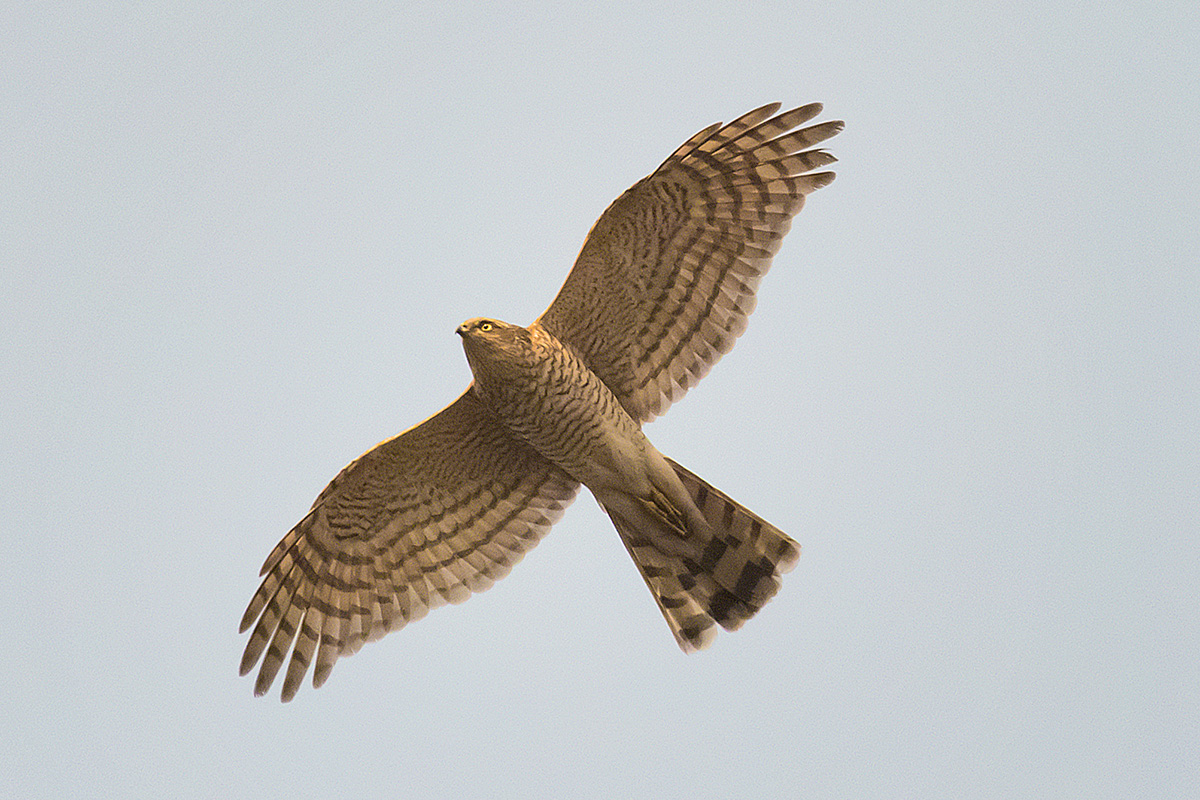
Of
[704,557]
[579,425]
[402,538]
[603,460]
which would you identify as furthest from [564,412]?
[402,538]

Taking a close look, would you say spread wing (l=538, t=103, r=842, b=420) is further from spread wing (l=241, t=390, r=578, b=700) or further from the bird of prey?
spread wing (l=241, t=390, r=578, b=700)

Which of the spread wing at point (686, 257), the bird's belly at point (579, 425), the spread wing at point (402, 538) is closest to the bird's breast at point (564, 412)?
the bird's belly at point (579, 425)

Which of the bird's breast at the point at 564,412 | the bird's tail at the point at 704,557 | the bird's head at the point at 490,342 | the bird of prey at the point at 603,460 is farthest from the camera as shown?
the bird's tail at the point at 704,557

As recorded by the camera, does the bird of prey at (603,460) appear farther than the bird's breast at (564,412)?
Yes

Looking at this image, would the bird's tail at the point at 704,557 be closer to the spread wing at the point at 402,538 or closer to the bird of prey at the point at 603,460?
the bird of prey at the point at 603,460

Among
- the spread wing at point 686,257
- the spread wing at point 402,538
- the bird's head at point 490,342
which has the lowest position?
the spread wing at point 402,538

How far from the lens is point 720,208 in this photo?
339 inches

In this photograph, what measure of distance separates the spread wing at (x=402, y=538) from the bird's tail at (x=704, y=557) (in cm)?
74

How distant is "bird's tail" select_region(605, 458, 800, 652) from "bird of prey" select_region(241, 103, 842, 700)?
0.01m

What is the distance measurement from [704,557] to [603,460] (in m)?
1.11

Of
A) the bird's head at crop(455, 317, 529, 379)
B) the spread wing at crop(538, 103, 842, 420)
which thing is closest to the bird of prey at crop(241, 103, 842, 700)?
the spread wing at crop(538, 103, 842, 420)

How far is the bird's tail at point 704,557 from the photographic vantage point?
28.5ft

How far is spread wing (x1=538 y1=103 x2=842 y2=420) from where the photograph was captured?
8.45 metres

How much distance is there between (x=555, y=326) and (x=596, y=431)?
0.86 metres
